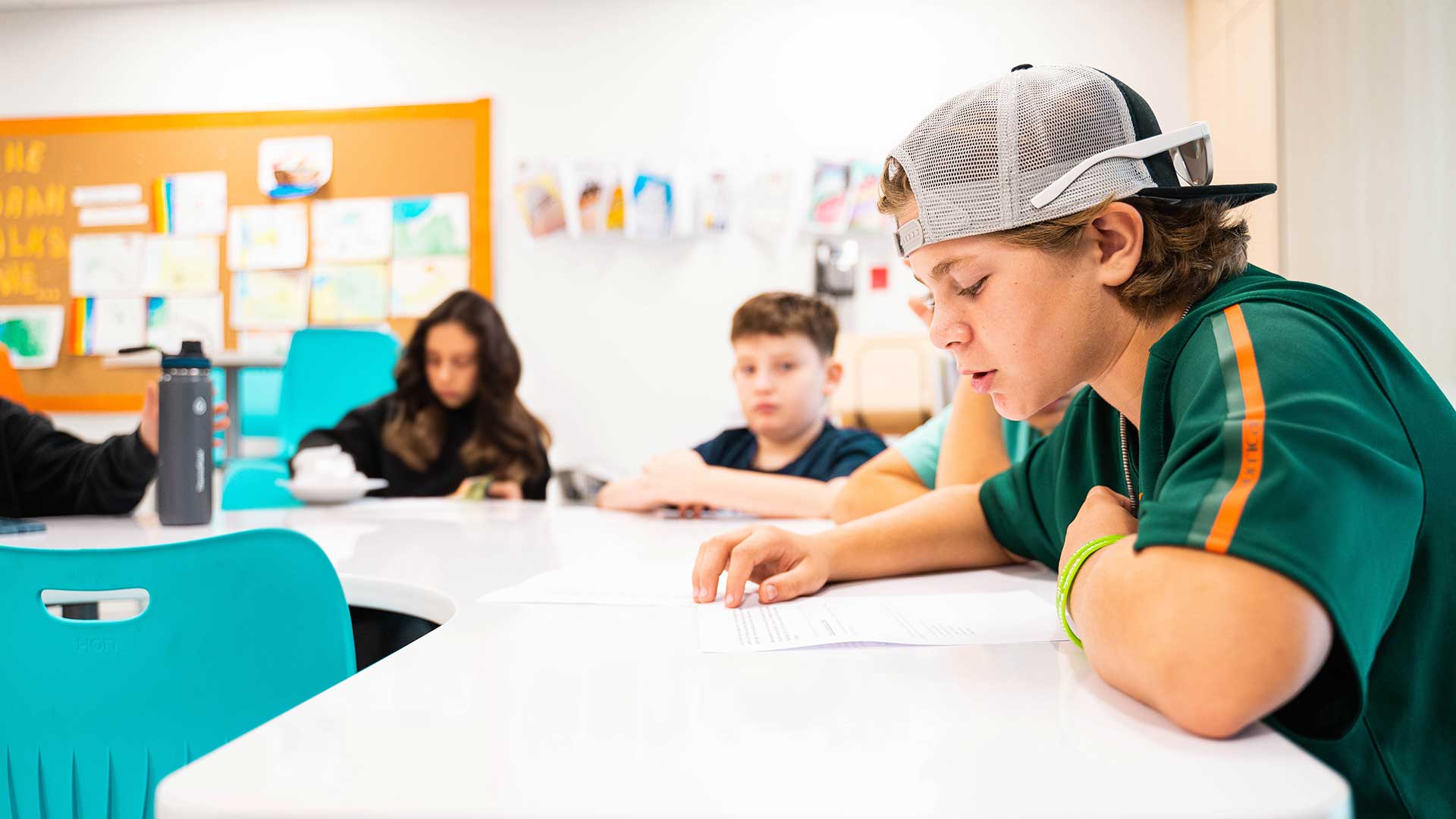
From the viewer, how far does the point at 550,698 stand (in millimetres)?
540

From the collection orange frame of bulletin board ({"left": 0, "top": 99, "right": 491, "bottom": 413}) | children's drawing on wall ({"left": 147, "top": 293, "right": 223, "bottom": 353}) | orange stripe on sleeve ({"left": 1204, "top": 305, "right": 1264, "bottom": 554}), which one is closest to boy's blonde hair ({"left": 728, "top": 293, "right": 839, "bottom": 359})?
orange stripe on sleeve ({"left": 1204, "top": 305, "right": 1264, "bottom": 554})

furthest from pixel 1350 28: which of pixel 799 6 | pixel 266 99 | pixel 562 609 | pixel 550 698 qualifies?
pixel 266 99

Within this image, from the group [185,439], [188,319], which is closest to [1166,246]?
[185,439]

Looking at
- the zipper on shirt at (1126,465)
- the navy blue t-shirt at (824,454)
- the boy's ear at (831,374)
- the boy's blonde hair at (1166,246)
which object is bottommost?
the navy blue t-shirt at (824,454)

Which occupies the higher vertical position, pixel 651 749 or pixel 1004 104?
pixel 1004 104

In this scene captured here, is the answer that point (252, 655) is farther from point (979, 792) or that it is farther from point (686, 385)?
point (686, 385)

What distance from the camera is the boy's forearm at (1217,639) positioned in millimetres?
452

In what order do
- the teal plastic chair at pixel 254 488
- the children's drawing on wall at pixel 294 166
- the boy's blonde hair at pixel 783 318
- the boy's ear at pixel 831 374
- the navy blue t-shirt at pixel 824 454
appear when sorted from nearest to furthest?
the navy blue t-shirt at pixel 824 454 → the boy's blonde hair at pixel 783 318 → the boy's ear at pixel 831 374 → the teal plastic chair at pixel 254 488 → the children's drawing on wall at pixel 294 166

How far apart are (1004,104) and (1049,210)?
0.08 m

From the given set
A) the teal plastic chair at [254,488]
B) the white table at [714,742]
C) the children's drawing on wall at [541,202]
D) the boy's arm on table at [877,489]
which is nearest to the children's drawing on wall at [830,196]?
the children's drawing on wall at [541,202]

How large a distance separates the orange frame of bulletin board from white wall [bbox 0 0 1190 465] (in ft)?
0.28

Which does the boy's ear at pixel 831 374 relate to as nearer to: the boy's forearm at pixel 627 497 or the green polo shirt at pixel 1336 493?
the boy's forearm at pixel 627 497

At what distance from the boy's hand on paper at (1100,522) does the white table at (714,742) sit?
73 millimetres

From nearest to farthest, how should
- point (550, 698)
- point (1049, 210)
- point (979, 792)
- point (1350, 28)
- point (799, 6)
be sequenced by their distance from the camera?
point (979, 792) < point (550, 698) < point (1049, 210) < point (1350, 28) < point (799, 6)
